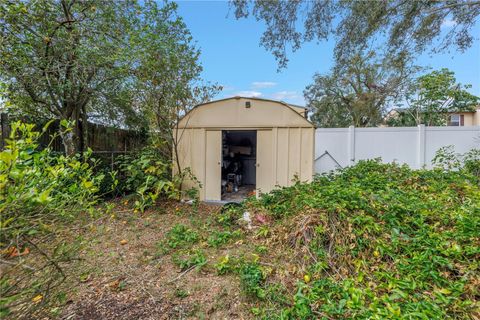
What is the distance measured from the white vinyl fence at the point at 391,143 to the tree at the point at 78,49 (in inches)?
210

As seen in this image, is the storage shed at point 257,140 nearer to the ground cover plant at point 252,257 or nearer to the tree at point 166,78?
the tree at point 166,78

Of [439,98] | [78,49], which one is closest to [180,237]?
[78,49]

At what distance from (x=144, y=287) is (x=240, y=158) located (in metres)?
7.08

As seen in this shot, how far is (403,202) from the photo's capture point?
324cm

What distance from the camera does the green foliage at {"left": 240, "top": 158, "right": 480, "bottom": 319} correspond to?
80.3 inches

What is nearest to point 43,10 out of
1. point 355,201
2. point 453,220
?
point 355,201

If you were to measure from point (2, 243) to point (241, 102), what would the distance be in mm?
5410

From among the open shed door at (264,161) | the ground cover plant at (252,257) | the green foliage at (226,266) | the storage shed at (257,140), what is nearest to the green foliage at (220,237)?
the ground cover plant at (252,257)

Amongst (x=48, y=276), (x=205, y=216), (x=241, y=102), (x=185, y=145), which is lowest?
(x=205, y=216)

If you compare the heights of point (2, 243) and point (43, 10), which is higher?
point (43, 10)

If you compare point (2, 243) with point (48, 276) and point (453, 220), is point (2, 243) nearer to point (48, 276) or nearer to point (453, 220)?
point (48, 276)

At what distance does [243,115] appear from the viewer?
616cm

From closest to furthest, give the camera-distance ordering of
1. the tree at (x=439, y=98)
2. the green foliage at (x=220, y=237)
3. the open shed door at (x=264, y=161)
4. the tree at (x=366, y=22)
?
the green foliage at (x=220, y=237) < the tree at (x=366, y=22) < the open shed door at (x=264, y=161) < the tree at (x=439, y=98)

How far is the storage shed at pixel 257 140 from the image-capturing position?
582 cm
